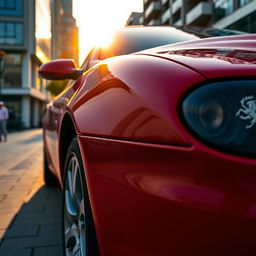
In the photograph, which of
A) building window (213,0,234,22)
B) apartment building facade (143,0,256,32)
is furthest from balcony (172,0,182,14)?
building window (213,0,234,22)

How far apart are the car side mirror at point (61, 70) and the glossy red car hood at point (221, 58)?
99cm

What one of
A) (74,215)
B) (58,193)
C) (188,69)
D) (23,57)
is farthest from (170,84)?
(23,57)

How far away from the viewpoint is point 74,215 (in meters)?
1.69

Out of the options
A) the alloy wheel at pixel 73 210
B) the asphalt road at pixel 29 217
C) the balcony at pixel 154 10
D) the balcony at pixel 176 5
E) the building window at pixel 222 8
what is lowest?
the asphalt road at pixel 29 217

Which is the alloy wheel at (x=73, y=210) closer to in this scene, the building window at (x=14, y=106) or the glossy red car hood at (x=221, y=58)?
the glossy red car hood at (x=221, y=58)

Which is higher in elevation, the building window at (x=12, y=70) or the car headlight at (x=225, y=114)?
the building window at (x=12, y=70)

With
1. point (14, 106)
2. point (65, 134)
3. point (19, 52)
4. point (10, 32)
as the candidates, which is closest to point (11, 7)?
point (10, 32)

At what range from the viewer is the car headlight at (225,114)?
35.9 inches

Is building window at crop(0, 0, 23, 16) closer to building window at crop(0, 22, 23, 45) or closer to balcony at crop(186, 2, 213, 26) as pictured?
building window at crop(0, 22, 23, 45)

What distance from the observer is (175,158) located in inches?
36.4

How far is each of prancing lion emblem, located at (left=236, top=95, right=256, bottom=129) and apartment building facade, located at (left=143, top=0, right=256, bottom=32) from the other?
2018cm

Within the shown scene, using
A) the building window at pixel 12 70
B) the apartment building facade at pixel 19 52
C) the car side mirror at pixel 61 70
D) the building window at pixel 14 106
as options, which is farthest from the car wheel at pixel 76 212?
the building window at pixel 14 106

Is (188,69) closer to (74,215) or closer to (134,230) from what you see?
(134,230)

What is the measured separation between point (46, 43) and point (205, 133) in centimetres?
5336
